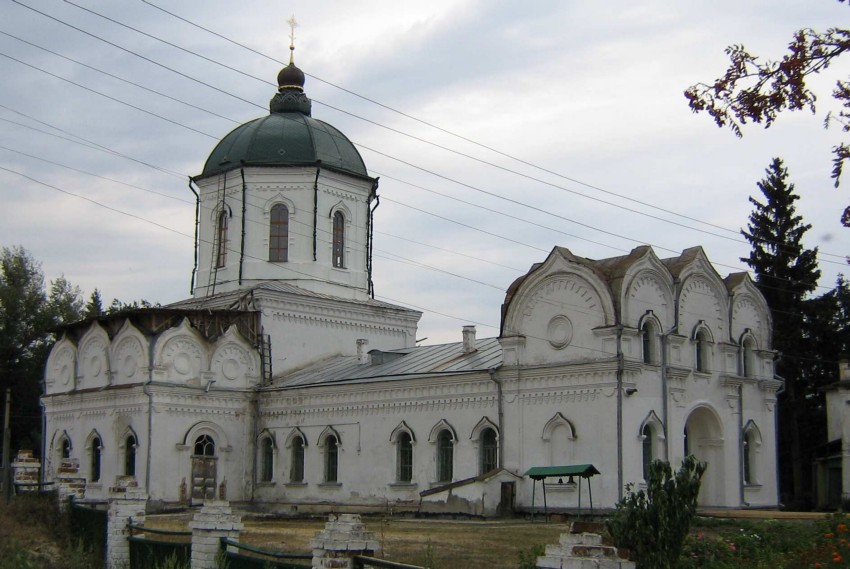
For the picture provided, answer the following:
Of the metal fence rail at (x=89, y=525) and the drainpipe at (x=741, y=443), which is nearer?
the metal fence rail at (x=89, y=525)

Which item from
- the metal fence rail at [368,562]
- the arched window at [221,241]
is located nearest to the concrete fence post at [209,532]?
the metal fence rail at [368,562]

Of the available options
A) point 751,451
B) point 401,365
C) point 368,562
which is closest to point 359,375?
point 401,365

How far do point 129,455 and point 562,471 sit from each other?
1404cm

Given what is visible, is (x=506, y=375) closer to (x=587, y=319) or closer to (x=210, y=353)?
(x=587, y=319)

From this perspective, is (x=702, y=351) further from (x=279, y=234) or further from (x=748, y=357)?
(x=279, y=234)

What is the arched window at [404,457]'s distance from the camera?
30.2m

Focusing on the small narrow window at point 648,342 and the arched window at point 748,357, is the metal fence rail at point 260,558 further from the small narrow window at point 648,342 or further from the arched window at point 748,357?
the arched window at point 748,357

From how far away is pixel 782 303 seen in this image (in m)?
38.2

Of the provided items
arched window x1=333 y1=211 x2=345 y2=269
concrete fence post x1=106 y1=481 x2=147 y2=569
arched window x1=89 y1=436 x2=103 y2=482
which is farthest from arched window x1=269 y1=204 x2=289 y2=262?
concrete fence post x1=106 y1=481 x2=147 y2=569

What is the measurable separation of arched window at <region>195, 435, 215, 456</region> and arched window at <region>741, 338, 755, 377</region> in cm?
1531

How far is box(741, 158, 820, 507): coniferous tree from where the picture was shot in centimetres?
3769

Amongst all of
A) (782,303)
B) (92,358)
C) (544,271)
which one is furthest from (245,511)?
(782,303)

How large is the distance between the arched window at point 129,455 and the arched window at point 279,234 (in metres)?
7.00

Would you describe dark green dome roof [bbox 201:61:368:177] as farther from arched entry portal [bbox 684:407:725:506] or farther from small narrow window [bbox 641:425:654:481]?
small narrow window [bbox 641:425:654:481]
